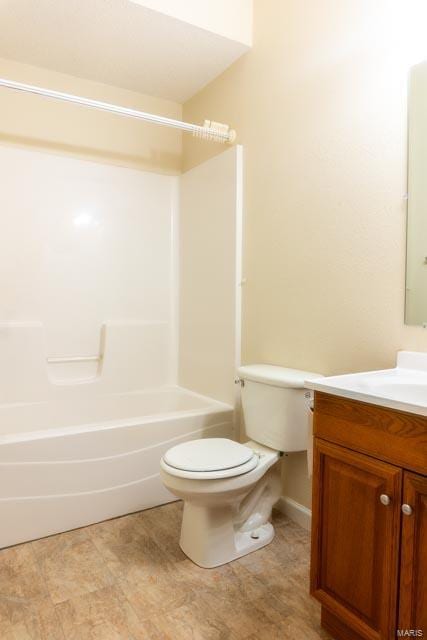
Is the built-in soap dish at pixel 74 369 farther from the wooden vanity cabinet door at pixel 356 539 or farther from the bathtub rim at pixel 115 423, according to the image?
the wooden vanity cabinet door at pixel 356 539

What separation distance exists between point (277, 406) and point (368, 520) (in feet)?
2.45

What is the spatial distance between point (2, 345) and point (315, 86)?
2.15 meters

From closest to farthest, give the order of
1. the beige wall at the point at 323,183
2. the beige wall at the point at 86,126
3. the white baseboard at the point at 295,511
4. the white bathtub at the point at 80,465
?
1. the beige wall at the point at 323,183
2. the white bathtub at the point at 80,465
3. the white baseboard at the point at 295,511
4. the beige wall at the point at 86,126

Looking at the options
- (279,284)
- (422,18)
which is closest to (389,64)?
(422,18)

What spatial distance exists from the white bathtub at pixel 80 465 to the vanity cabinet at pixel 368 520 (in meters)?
1.07

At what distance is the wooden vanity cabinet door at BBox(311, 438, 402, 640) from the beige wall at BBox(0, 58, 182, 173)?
2.34 meters

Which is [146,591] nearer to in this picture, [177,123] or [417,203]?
[417,203]

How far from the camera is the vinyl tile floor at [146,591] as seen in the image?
1.40 metres

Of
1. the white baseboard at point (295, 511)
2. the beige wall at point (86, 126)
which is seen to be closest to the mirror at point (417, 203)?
the white baseboard at point (295, 511)

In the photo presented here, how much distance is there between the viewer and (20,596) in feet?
5.09

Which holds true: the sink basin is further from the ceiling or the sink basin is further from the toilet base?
the ceiling

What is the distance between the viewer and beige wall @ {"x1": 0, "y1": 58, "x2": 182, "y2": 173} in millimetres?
2518

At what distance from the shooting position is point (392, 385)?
1.35 metres

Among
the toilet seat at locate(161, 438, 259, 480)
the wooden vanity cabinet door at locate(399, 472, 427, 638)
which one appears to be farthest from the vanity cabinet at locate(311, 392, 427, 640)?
the toilet seat at locate(161, 438, 259, 480)
